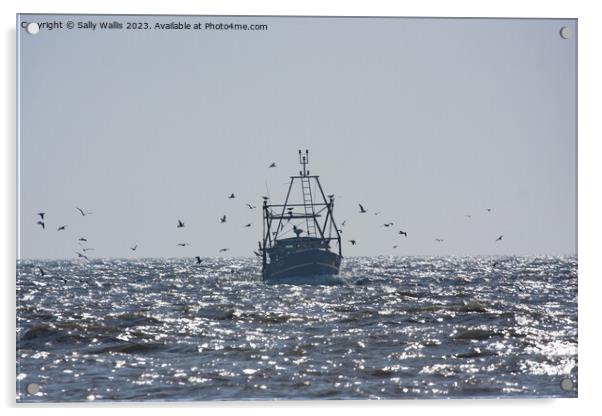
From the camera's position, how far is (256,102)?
14062mm

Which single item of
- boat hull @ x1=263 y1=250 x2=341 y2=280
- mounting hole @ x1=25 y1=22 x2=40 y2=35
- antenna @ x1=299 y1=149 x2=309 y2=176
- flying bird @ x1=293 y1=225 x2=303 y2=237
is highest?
mounting hole @ x1=25 y1=22 x2=40 y2=35

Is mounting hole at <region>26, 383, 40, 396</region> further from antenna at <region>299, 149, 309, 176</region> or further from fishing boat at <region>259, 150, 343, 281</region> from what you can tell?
antenna at <region>299, 149, 309, 176</region>

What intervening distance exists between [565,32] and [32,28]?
570 cm

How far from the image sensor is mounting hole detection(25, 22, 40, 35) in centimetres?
1348

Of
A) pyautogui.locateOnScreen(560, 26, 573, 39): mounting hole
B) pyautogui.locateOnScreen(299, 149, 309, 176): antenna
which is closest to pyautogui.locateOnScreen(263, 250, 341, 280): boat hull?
pyautogui.locateOnScreen(299, 149, 309, 176): antenna

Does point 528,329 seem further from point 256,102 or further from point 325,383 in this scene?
point 256,102

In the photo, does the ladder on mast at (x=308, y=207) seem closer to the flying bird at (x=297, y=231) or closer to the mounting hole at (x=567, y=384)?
the flying bird at (x=297, y=231)

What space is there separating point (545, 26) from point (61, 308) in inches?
265

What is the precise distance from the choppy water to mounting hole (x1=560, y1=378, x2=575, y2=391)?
0.17 feet

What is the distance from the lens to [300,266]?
18891mm

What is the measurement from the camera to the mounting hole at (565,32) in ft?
45.3
